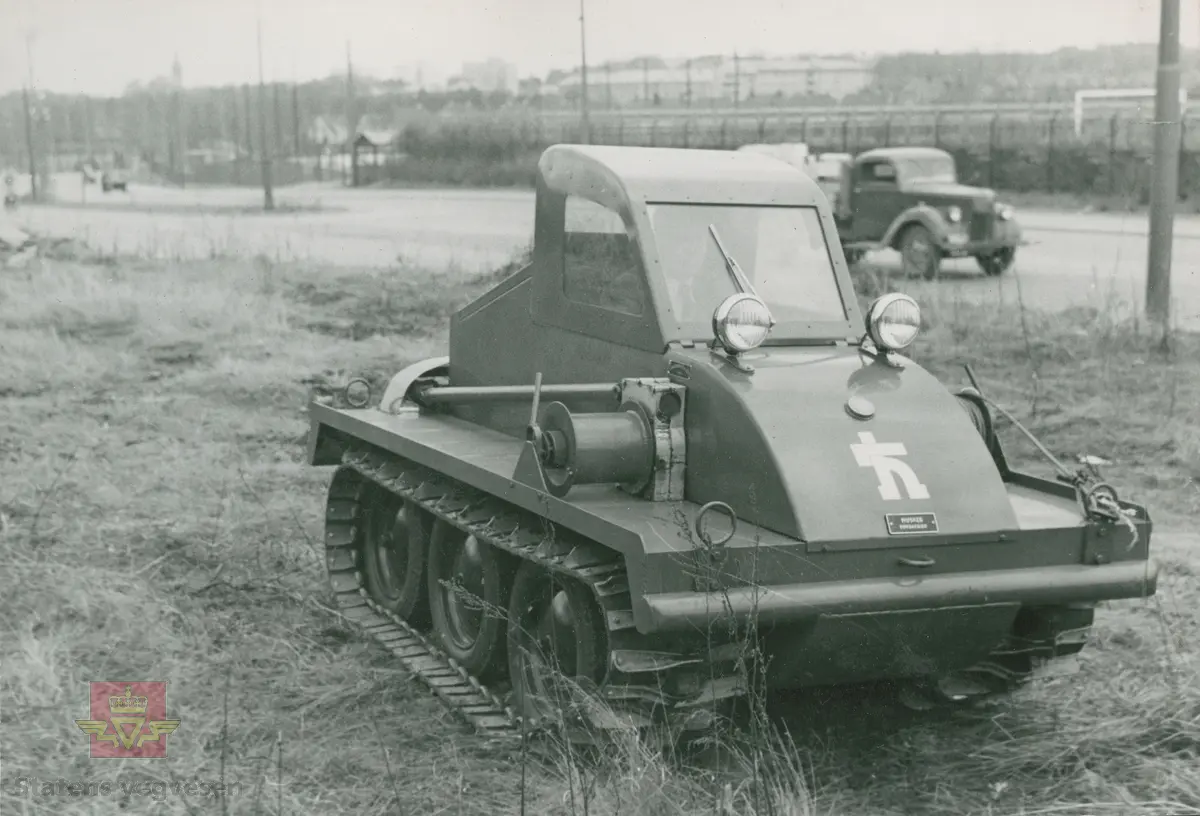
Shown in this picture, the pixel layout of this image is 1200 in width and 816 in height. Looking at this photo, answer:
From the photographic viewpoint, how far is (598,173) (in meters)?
6.52

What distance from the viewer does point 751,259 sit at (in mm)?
6430

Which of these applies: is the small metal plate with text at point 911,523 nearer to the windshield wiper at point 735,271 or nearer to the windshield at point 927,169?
the windshield wiper at point 735,271

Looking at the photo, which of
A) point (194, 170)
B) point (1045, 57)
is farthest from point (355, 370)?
point (1045, 57)

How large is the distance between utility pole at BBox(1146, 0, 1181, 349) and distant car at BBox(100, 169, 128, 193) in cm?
2107

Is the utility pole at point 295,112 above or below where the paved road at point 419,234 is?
above

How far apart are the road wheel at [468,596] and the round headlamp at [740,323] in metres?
1.30

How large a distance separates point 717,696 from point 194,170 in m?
29.6

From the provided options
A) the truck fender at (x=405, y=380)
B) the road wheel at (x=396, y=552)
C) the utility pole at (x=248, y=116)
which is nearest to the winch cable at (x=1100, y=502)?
the road wheel at (x=396, y=552)

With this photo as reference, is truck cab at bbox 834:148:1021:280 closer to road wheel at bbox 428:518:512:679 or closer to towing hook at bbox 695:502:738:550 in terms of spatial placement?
road wheel at bbox 428:518:512:679

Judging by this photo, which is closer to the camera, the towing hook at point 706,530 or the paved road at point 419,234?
the towing hook at point 706,530

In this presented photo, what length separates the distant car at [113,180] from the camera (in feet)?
96.1

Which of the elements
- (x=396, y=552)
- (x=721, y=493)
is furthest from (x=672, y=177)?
(x=396, y=552)

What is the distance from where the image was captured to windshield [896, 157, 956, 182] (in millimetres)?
21344

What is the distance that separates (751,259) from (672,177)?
0.46 metres
